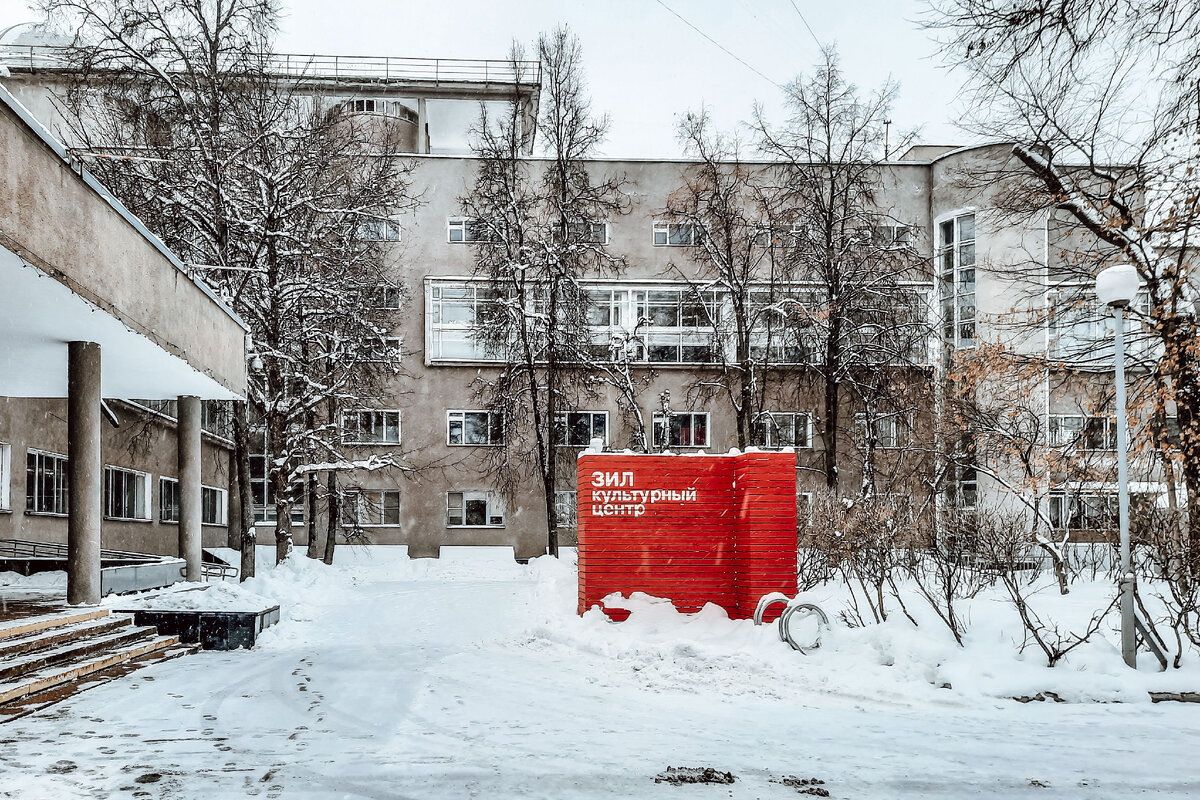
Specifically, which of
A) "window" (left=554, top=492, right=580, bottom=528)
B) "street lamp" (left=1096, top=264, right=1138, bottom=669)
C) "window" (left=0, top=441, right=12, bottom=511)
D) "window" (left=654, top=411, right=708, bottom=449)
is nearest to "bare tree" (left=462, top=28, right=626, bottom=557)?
"window" (left=554, top=492, right=580, bottom=528)

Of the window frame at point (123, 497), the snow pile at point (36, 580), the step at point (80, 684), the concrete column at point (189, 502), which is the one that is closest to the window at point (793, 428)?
the window frame at point (123, 497)

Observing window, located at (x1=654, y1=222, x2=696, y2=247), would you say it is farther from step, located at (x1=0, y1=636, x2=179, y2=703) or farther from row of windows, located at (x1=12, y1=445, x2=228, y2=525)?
step, located at (x1=0, y1=636, x2=179, y2=703)

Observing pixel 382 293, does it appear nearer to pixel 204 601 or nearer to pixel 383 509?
pixel 383 509

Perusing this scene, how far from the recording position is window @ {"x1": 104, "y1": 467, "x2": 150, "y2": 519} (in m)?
25.1

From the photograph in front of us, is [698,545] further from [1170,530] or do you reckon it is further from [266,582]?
[266,582]

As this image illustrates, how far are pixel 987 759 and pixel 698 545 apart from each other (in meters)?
6.80

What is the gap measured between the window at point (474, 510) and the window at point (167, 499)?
9594 millimetres

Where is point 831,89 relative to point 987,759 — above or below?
above

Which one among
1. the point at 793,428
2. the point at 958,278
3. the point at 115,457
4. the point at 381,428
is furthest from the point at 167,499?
the point at 958,278

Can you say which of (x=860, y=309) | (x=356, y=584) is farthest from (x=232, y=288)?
(x=860, y=309)

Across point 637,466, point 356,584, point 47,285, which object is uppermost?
point 47,285

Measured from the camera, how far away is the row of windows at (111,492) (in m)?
20.7

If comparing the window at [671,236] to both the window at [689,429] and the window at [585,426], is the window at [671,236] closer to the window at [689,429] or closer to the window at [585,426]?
the window at [689,429]

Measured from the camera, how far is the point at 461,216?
3650 centimetres
